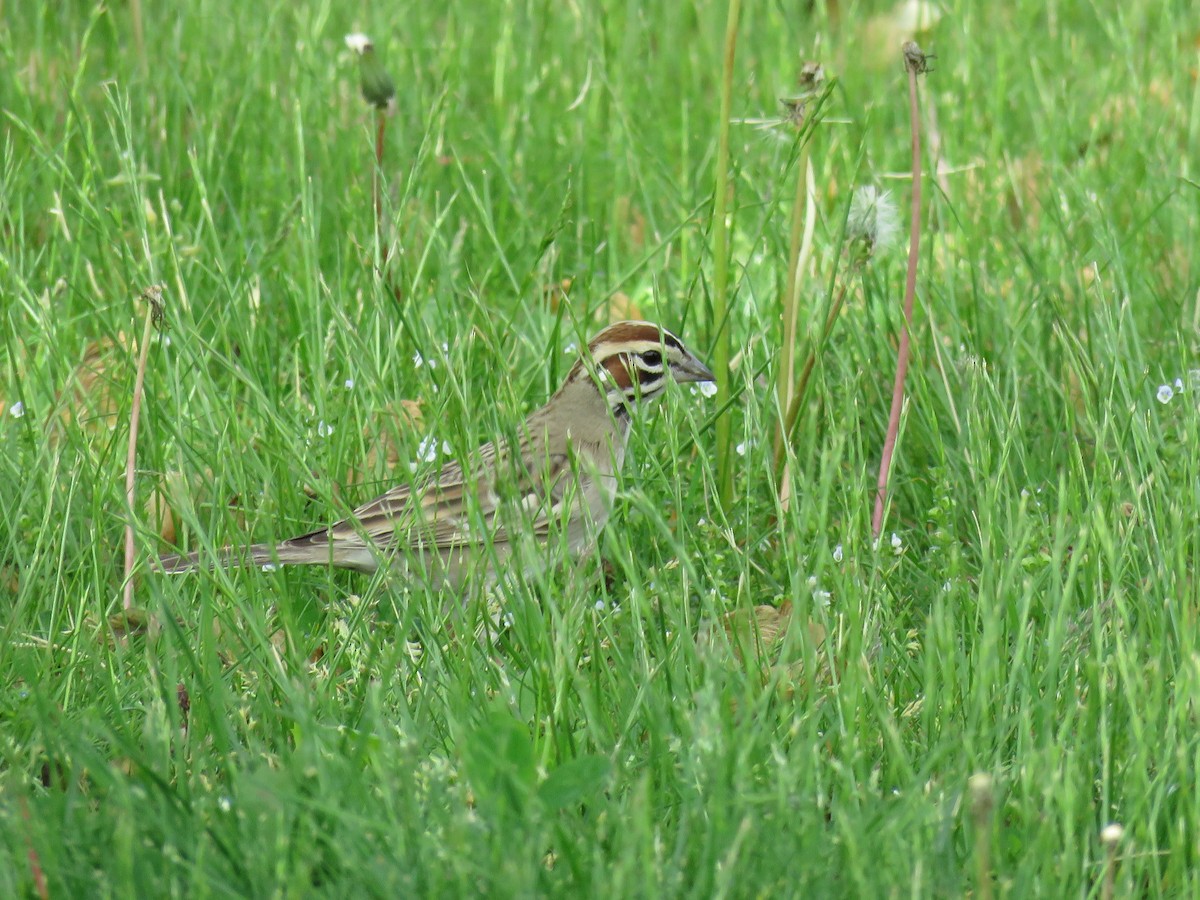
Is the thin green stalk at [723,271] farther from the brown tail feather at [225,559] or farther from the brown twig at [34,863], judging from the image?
the brown twig at [34,863]

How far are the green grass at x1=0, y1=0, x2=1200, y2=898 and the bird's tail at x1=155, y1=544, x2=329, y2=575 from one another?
0.08 meters

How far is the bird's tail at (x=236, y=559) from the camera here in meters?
3.95

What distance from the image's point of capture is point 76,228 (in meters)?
6.32

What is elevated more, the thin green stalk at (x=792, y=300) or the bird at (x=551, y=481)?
the thin green stalk at (x=792, y=300)

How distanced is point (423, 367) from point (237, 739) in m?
2.02

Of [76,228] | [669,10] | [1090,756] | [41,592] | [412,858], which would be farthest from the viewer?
[669,10]

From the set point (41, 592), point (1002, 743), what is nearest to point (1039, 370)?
point (1002, 743)

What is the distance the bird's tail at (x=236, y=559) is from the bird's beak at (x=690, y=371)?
1356 millimetres

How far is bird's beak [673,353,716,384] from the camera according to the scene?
530 cm

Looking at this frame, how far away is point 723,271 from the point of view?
4.75 metres

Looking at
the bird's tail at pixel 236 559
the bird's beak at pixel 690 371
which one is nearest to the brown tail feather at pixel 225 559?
the bird's tail at pixel 236 559

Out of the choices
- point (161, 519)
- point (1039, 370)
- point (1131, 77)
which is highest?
point (1131, 77)

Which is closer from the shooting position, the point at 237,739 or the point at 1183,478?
the point at 237,739

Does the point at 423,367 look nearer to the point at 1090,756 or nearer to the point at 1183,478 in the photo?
the point at 1183,478
